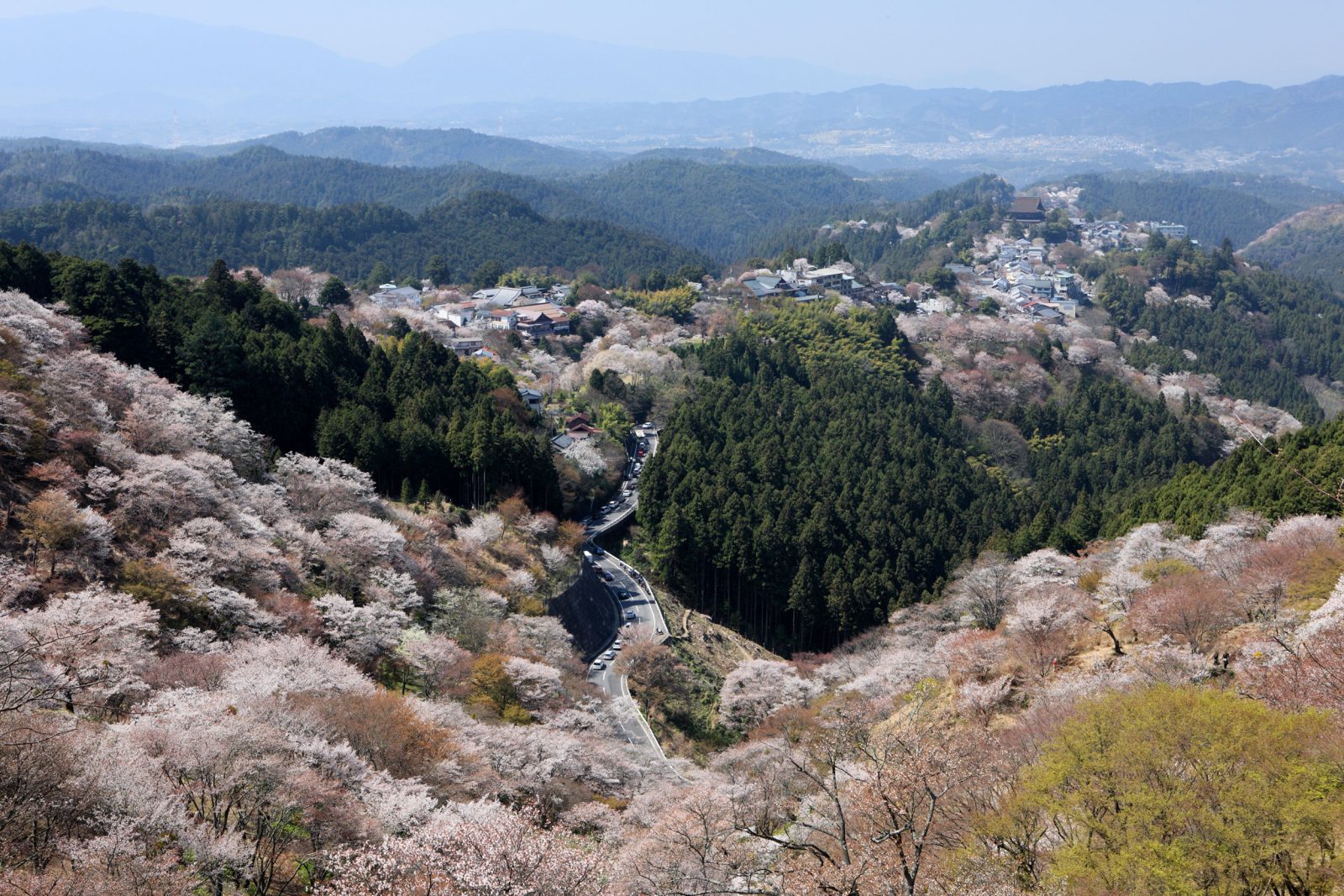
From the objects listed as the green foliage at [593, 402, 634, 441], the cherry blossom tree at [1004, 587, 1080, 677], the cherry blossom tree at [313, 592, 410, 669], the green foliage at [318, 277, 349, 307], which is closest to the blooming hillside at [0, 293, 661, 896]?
the cherry blossom tree at [313, 592, 410, 669]

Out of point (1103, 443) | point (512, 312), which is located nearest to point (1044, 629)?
point (1103, 443)

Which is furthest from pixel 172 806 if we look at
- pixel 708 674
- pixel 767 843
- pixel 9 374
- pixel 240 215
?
pixel 240 215

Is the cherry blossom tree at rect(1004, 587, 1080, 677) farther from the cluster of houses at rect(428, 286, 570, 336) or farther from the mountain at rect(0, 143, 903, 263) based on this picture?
the mountain at rect(0, 143, 903, 263)

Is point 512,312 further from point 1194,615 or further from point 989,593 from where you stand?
point 1194,615

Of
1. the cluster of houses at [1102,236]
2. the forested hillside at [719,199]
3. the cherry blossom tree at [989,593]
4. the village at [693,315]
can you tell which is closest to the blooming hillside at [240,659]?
the cherry blossom tree at [989,593]

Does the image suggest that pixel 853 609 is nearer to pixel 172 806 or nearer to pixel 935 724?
pixel 935 724

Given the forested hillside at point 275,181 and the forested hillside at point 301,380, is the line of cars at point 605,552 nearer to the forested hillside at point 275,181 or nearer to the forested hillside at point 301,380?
the forested hillside at point 301,380

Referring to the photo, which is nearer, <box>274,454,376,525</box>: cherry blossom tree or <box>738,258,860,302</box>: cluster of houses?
<box>274,454,376,525</box>: cherry blossom tree
